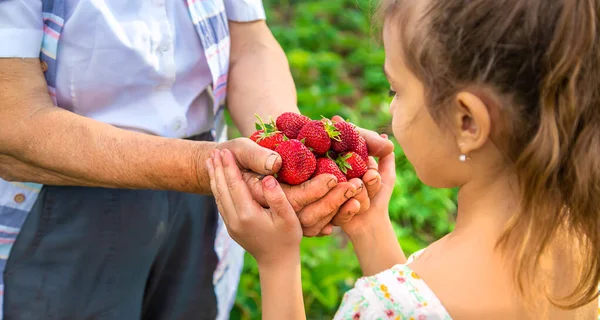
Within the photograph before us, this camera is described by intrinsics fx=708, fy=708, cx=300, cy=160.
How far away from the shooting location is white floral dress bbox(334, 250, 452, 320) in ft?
5.44

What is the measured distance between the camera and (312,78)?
5.96 meters

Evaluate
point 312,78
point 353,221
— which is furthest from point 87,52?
point 312,78

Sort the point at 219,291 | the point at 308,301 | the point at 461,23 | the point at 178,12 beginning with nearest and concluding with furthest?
the point at 461,23
the point at 178,12
the point at 219,291
the point at 308,301

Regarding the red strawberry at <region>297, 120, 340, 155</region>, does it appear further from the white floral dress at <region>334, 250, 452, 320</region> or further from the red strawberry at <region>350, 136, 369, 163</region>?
the white floral dress at <region>334, 250, 452, 320</region>

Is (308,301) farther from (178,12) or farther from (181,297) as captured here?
(178,12)

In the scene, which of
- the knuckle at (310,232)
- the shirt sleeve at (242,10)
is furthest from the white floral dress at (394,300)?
the shirt sleeve at (242,10)

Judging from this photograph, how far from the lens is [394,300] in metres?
1.70

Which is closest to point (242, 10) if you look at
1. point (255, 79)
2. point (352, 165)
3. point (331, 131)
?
point (255, 79)

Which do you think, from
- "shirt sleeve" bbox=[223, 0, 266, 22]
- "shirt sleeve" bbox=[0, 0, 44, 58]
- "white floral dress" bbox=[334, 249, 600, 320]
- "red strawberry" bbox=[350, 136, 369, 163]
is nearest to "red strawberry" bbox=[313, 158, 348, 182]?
"red strawberry" bbox=[350, 136, 369, 163]

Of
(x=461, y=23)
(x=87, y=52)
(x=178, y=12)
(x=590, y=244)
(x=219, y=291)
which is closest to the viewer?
(x=461, y=23)

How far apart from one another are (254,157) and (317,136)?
0.20 metres

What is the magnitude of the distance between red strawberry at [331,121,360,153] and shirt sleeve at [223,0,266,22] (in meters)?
0.65

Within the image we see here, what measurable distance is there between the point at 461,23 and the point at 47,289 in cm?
154

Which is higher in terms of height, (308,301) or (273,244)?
(273,244)
